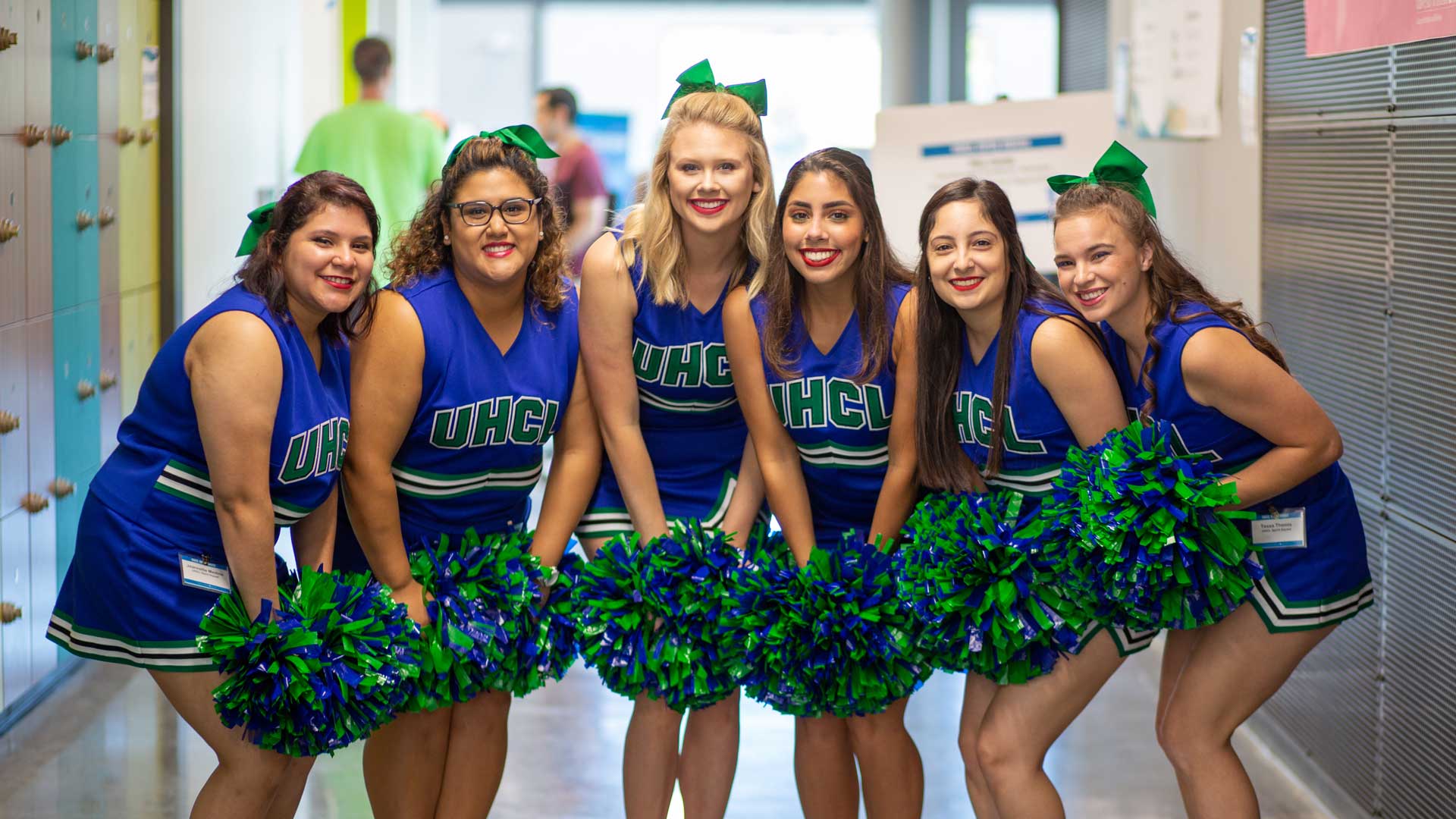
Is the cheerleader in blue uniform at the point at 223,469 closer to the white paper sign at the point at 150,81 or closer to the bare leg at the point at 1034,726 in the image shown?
the bare leg at the point at 1034,726

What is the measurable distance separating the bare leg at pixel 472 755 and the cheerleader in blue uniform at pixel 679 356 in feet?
0.94

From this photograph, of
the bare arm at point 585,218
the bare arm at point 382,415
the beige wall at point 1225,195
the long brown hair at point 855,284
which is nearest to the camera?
the bare arm at point 382,415

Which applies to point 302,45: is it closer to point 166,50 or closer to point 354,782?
point 166,50

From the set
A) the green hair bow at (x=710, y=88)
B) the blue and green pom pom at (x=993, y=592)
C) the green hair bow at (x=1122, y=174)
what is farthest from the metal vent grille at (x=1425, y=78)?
the green hair bow at (x=710, y=88)

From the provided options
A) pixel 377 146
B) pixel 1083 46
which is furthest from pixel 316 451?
pixel 1083 46

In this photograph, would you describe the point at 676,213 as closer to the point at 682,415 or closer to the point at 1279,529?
the point at 682,415

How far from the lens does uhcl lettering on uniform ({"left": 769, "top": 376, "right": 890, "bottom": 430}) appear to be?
2.76 metres

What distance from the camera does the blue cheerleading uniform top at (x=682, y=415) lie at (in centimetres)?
286

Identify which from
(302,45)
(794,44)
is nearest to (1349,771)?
(302,45)

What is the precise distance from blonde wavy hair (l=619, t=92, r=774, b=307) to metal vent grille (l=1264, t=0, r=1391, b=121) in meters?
1.45

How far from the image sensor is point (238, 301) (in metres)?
2.39

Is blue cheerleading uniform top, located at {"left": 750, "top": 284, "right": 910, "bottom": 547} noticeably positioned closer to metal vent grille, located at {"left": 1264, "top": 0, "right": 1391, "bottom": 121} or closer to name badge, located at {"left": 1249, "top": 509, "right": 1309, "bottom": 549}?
name badge, located at {"left": 1249, "top": 509, "right": 1309, "bottom": 549}

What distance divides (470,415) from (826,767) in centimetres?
102

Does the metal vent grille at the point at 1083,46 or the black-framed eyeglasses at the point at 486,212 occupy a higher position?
the metal vent grille at the point at 1083,46
